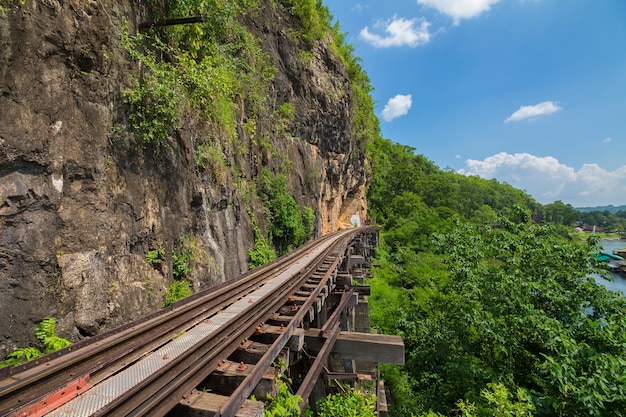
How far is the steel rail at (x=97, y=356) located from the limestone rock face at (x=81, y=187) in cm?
144

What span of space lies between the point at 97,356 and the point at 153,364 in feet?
2.59

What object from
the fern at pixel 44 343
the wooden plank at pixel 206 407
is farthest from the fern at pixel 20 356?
the wooden plank at pixel 206 407

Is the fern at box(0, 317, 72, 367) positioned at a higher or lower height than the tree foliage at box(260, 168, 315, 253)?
lower

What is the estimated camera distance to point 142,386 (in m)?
2.51

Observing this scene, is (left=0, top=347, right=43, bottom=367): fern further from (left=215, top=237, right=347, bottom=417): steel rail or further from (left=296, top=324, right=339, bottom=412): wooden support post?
(left=296, top=324, right=339, bottom=412): wooden support post

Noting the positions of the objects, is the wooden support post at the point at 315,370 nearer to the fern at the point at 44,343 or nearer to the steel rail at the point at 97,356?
the steel rail at the point at 97,356

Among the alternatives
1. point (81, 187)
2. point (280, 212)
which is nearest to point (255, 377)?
point (81, 187)

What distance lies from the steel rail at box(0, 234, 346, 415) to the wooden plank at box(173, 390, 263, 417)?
962 millimetres

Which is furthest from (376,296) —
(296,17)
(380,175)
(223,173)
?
(380,175)

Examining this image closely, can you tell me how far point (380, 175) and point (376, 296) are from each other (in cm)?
4007

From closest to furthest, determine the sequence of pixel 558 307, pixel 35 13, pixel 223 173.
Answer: pixel 35 13
pixel 558 307
pixel 223 173

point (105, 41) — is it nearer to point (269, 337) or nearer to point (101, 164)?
point (101, 164)

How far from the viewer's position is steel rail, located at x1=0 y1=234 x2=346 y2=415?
2557 mm

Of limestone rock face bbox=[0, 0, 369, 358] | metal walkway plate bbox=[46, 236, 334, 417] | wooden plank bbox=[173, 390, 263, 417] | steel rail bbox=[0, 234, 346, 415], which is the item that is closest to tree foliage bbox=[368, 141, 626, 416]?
wooden plank bbox=[173, 390, 263, 417]
